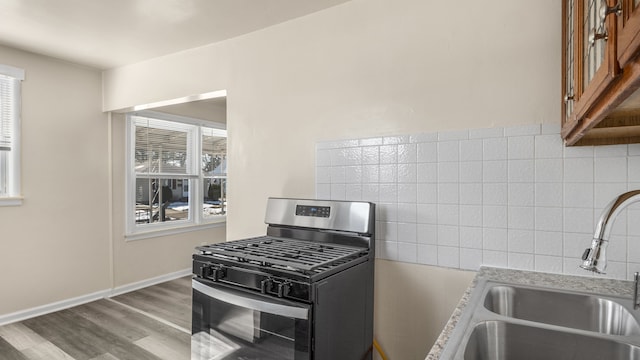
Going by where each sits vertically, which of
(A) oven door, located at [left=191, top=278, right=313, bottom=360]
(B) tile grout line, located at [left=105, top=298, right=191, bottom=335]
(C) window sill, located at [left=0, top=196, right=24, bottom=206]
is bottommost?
(B) tile grout line, located at [left=105, top=298, right=191, bottom=335]

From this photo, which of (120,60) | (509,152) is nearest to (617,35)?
(509,152)

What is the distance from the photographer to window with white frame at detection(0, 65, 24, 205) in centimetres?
301

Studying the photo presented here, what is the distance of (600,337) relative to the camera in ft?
3.10

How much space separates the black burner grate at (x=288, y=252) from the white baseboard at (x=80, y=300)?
247 centimetres

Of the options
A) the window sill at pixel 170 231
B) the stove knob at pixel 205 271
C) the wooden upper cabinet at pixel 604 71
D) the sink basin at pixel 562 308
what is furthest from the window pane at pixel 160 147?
the wooden upper cabinet at pixel 604 71

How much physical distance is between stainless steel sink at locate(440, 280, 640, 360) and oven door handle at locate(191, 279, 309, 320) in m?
0.63

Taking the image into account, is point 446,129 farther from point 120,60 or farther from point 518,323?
point 120,60

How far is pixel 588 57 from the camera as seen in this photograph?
0.92 metres

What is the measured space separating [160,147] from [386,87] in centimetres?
320

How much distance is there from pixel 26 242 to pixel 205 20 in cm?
256

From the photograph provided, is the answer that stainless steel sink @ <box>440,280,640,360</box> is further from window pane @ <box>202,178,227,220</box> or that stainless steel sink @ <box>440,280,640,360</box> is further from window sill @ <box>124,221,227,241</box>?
window pane @ <box>202,178,227,220</box>

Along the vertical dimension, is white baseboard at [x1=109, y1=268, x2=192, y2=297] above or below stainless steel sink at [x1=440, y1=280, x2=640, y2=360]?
below

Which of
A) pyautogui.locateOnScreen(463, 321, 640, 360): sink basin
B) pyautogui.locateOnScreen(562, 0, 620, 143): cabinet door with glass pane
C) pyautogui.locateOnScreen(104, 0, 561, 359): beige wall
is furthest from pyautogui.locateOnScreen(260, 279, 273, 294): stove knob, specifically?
pyautogui.locateOnScreen(562, 0, 620, 143): cabinet door with glass pane

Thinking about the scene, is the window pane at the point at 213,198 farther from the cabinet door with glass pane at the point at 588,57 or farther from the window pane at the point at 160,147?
the cabinet door with glass pane at the point at 588,57
